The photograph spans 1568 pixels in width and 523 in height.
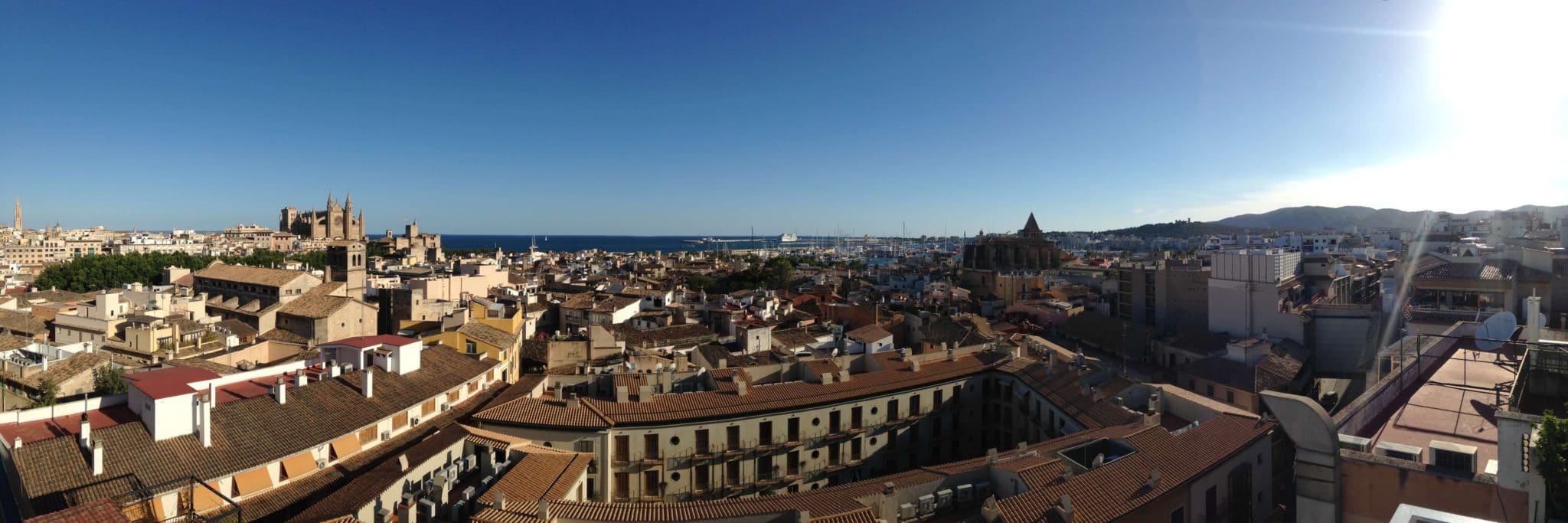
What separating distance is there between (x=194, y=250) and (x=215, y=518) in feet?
381

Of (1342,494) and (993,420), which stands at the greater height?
(1342,494)

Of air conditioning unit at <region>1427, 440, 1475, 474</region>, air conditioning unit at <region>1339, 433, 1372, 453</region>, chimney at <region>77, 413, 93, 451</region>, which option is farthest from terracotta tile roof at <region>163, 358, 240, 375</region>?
air conditioning unit at <region>1427, 440, 1475, 474</region>

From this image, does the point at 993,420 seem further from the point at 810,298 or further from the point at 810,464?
the point at 810,298

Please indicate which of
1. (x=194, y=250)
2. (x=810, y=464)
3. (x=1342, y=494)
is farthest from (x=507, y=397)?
(x=194, y=250)

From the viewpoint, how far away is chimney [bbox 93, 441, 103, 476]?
1110 cm

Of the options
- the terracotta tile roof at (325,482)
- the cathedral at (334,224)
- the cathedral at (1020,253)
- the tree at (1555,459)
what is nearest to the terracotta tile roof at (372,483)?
the terracotta tile roof at (325,482)

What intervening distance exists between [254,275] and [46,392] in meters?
25.1

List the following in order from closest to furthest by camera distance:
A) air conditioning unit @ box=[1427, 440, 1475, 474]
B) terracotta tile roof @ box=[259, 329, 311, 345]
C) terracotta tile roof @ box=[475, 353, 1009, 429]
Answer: air conditioning unit @ box=[1427, 440, 1475, 474]
terracotta tile roof @ box=[475, 353, 1009, 429]
terracotta tile roof @ box=[259, 329, 311, 345]

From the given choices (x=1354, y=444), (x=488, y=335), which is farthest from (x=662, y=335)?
(x=1354, y=444)

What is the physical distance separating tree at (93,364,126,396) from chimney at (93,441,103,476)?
8.39 metres

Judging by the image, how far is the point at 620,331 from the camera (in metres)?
29.3

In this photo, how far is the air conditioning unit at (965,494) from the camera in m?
12.0

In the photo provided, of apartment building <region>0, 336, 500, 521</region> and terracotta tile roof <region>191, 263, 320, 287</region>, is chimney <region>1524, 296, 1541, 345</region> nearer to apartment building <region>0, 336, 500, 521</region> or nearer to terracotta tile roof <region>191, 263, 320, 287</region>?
apartment building <region>0, 336, 500, 521</region>

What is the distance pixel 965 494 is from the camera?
12.0 meters
